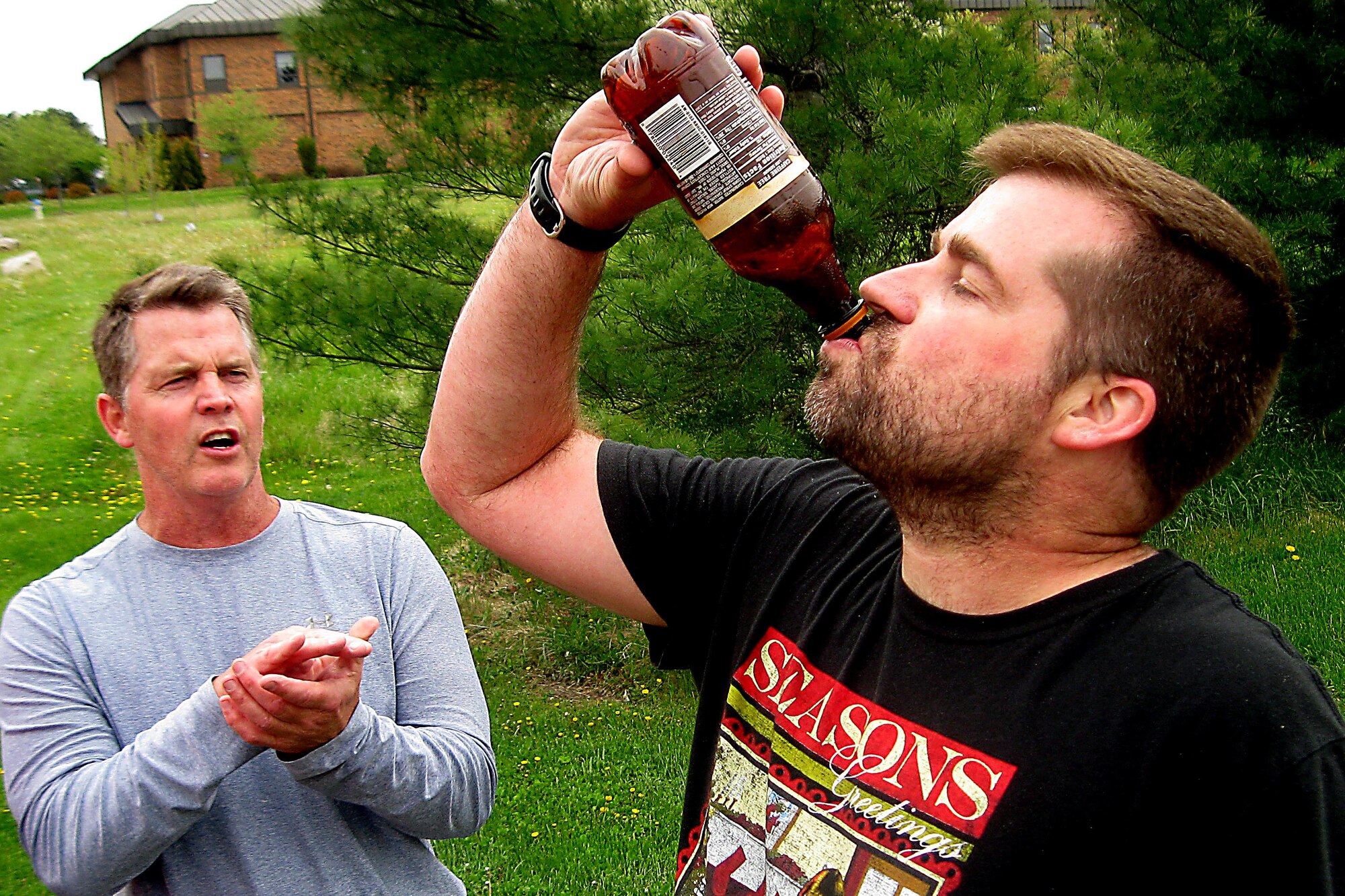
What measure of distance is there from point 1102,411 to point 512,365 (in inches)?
36.7

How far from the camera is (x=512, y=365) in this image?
1815mm

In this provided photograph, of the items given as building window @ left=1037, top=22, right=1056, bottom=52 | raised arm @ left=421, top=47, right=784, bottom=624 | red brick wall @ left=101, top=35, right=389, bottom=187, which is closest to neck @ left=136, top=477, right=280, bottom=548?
raised arm @ left=421, top=47, right=784, bottom=624

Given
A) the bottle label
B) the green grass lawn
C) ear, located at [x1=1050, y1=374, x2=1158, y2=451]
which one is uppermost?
the bottle label

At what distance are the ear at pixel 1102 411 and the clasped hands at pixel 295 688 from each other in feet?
3.82

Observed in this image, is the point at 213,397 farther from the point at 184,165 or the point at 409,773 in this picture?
the point at 184,165

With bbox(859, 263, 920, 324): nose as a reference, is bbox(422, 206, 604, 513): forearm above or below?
below

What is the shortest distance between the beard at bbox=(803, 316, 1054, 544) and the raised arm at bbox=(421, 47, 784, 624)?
522mm

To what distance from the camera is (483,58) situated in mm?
4996

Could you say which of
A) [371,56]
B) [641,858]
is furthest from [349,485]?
[641,858]

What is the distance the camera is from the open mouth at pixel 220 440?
2.40m

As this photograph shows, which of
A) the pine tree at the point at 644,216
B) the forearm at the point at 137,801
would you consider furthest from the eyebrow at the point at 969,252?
the pine tree at the point at 644,216

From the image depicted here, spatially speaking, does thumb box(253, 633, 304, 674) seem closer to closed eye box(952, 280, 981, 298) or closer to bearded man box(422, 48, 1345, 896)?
bearded man box(422, 48, 1345, 896)

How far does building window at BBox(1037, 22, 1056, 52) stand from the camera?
5.30 m

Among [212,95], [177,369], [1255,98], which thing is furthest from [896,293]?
[212,95]
